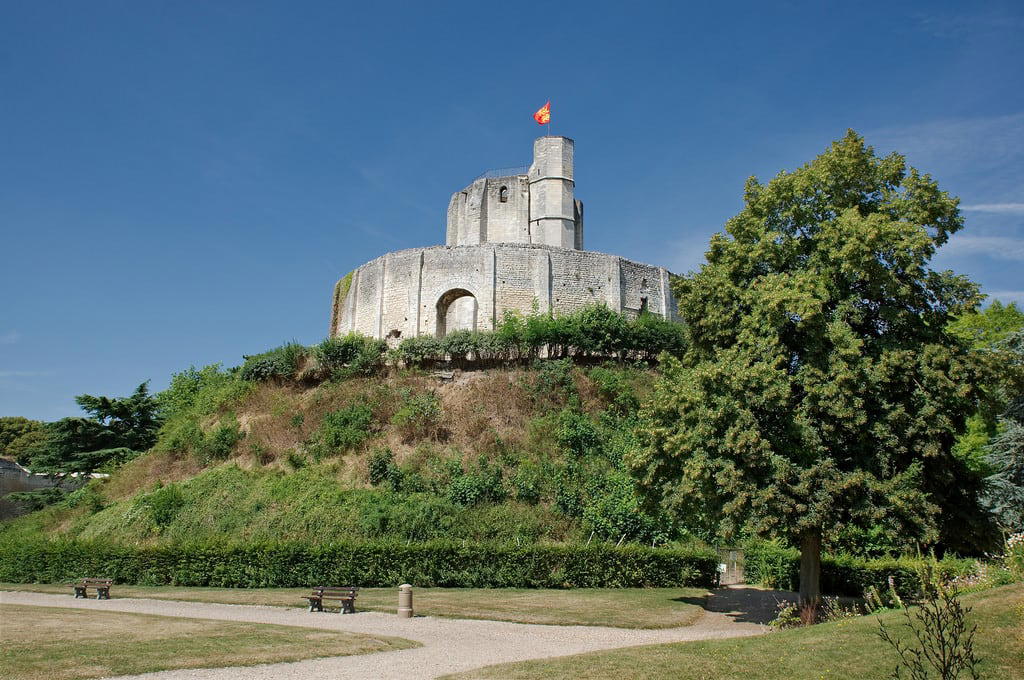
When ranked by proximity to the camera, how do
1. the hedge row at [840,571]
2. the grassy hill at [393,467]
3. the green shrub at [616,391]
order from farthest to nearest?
1. the green shrub at [616,391]
2. the grassy hill at [393,467]
3. the hedge row at [840,571]

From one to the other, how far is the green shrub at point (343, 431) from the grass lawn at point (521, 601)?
278 inches

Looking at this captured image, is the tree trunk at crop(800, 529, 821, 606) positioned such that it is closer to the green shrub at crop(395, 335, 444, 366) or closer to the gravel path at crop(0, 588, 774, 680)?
the gravel path at crop(0, 588, 774, 680)

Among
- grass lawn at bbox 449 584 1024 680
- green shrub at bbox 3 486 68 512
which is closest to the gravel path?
grass lawn at bbox 449 584 1024 680

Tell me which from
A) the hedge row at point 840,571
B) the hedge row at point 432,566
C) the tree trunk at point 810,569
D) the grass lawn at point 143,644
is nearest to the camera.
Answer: the grass lawn at point 143,644

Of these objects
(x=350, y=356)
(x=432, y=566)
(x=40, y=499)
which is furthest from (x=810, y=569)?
(x=40, y=499)

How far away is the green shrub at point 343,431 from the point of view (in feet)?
81.8

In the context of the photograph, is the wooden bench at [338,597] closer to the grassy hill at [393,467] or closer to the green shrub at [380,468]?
the grassy hill at [393,467]

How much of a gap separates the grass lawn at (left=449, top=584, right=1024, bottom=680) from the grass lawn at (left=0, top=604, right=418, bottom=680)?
2.68 meters

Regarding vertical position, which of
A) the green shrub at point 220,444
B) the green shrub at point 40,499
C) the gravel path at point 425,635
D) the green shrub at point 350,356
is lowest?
the gravel path at point 425,635

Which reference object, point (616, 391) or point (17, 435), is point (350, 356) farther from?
point (17, 435)

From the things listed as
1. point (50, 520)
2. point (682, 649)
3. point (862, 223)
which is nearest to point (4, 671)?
point (682, 649)

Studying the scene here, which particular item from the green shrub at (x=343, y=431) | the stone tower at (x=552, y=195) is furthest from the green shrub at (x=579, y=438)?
the stone tower at (x=552, y=195)

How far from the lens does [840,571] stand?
18359 millimetres

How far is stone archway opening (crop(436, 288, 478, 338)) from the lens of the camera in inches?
1238
